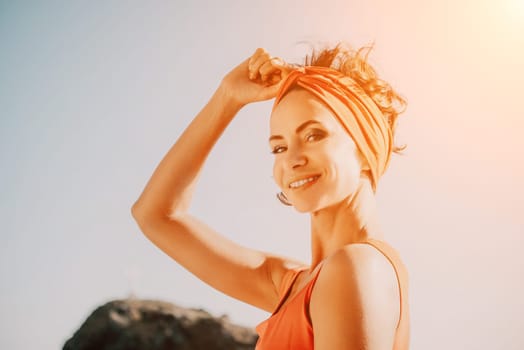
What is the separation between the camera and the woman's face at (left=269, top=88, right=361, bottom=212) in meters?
1.03

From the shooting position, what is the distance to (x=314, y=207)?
1.04 m

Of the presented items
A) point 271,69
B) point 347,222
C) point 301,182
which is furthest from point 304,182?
point 271,69

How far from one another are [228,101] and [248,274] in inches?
16.2

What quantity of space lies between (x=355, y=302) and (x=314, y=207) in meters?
0.30

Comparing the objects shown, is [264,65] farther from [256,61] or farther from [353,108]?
[353,108]

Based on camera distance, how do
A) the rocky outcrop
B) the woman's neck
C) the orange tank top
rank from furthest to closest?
the rocky outcrop
the woman's neck
the orange tank top

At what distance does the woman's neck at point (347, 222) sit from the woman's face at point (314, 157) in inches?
1.0

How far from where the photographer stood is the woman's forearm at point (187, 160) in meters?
1.26

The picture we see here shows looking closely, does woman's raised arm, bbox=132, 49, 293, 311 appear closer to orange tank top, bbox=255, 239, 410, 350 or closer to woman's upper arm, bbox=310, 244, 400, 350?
orange tank top, bbox=255, 239, 410, 350

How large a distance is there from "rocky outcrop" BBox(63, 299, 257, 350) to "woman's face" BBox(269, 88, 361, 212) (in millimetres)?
1064

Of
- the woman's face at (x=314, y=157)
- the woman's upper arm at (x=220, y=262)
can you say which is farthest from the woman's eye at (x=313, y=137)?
the woman's upper arm at (x=220, y=262)

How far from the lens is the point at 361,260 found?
2.68 feet

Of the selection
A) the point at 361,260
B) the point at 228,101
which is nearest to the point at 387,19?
the point at 228,101

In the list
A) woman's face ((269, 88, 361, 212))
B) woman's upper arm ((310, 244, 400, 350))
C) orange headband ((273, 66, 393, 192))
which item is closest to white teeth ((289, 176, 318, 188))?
woman's face ((269, 88, 361, 212))
